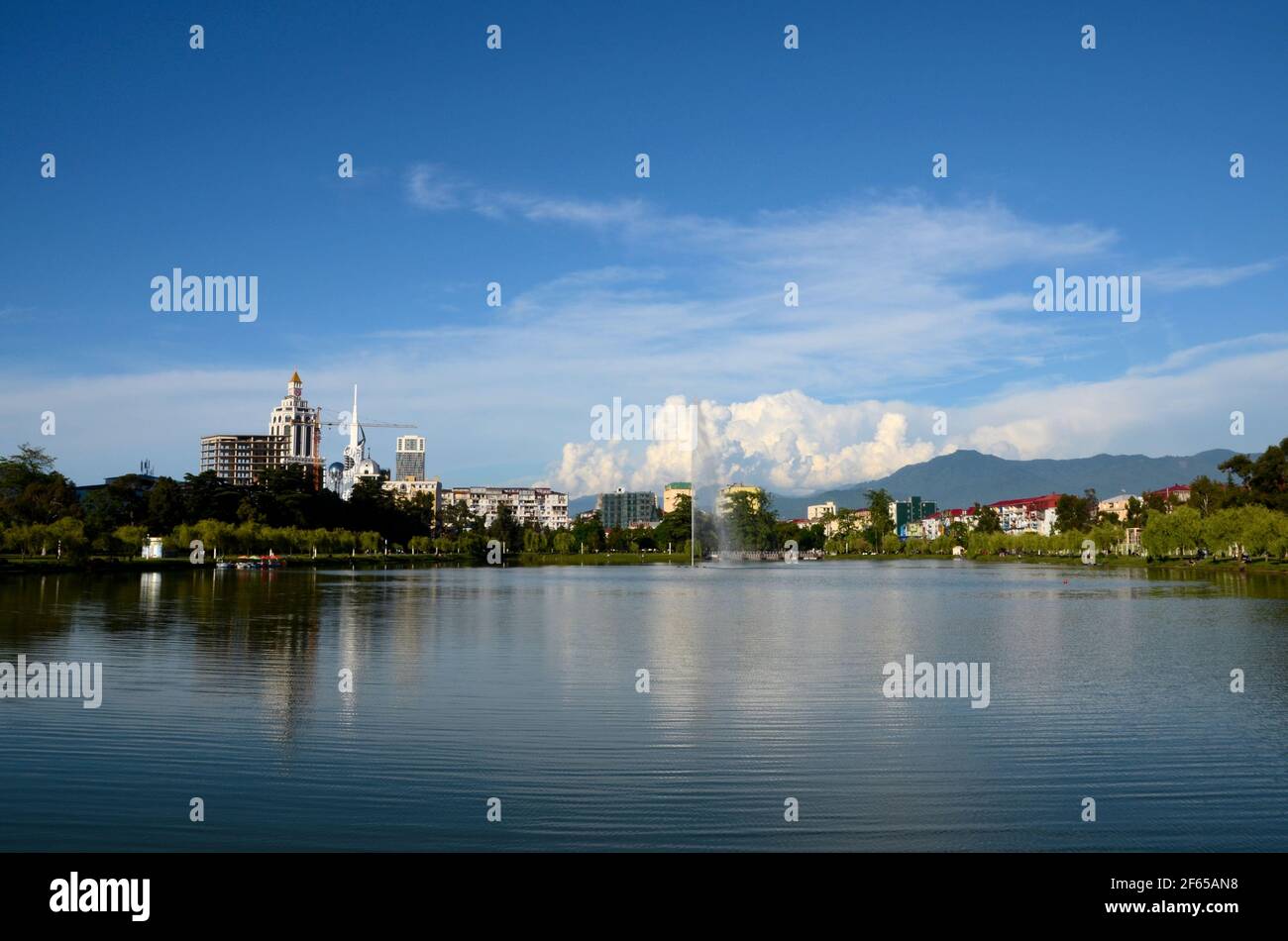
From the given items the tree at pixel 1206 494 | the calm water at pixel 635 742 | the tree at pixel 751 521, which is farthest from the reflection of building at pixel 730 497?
the calm water at pixel 635 742

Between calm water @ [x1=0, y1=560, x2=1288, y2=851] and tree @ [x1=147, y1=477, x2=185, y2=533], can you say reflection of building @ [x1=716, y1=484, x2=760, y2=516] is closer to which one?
tree @ [x1=147, y1=477, x2=185, y2=533]

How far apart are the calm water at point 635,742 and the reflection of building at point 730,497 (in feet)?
376

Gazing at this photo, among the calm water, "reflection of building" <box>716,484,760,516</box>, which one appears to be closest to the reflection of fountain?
the calm water

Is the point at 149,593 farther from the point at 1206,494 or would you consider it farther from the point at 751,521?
the point at 751,521

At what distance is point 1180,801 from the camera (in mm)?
11445

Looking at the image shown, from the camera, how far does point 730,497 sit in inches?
6393

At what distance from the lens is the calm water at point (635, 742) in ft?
33.8

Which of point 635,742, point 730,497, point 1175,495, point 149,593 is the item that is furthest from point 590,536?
point 635,742

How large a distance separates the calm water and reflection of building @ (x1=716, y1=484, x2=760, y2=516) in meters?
115

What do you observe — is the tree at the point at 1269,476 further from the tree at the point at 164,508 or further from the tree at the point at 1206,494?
the tree at the point at 164,508
